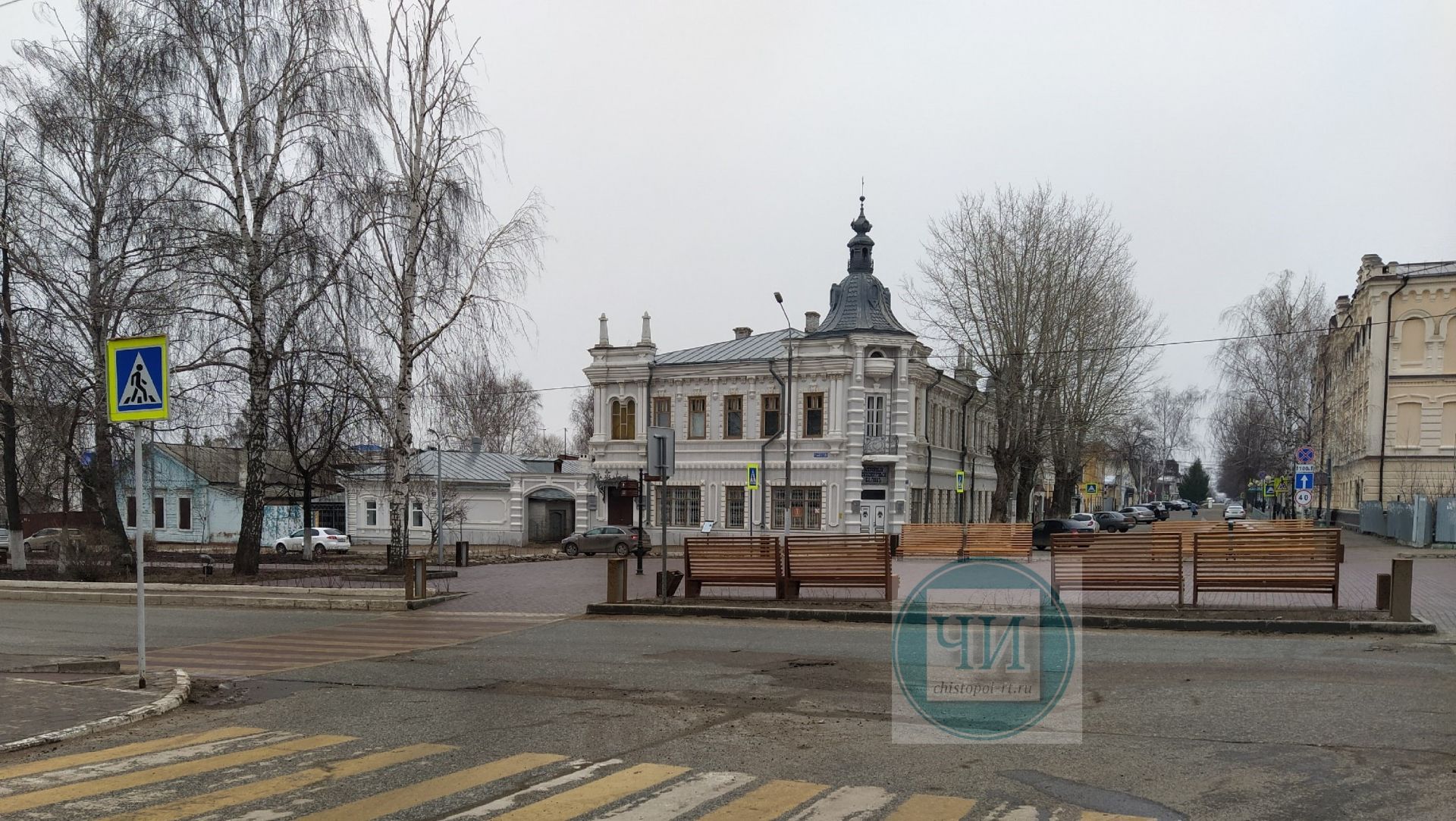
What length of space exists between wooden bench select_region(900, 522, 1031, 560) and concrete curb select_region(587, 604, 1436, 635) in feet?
54.2

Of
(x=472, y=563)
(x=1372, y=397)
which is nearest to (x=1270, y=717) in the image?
(x=472, y=563)

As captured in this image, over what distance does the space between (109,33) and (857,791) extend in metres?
26.8

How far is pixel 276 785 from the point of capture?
6.88 metres

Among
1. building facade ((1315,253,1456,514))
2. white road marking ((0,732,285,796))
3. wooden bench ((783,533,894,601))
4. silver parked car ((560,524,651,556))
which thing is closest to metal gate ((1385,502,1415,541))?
building facade ((1315,253,1456,514))

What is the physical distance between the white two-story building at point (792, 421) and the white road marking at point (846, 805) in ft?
115

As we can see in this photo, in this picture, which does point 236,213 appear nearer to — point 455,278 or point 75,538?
point 455,278

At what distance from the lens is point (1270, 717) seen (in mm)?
8789

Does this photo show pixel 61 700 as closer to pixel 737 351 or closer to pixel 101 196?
pixel 101 196

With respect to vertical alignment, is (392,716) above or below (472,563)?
above

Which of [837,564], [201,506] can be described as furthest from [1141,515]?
[837,564]

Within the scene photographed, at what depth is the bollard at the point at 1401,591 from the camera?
47.5 ft

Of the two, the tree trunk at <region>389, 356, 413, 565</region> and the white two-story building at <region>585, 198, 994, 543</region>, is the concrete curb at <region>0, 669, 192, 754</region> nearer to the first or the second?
the tree trunk at <region>389, 356, 413, 565</region>

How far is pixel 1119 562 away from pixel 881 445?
28657 millimetres

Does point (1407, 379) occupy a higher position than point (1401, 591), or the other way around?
point (1407, 379)
